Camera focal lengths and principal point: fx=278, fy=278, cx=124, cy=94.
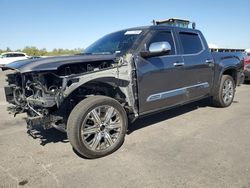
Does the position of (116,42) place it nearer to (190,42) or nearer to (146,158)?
(190,42)

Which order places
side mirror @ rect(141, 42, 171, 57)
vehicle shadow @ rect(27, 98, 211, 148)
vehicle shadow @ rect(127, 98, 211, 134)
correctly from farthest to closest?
1. vehicle shadow @ rect(127, 98, 211, 134)
2. vehicle shadow @ rect(27, 98, 211, 148)
3. side mirror @ rect(141, 42, 171, 57)

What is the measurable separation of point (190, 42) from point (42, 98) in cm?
337

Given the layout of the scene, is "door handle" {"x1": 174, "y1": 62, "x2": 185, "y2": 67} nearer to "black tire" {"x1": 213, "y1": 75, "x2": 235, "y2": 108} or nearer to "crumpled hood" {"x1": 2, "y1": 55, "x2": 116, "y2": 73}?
"crumpled hood" {"x1": 2, "y1": 55, "x2": 116, "y2": 73}

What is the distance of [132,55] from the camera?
4523mm

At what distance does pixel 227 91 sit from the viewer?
711 centimetres

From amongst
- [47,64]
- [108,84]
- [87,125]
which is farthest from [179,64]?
[47,64]

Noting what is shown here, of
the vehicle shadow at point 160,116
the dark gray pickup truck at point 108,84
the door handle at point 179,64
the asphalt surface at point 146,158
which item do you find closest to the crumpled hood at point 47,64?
the dark gray pickup truck at point 108,84

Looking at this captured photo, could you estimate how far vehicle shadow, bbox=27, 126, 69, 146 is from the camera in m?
4.88

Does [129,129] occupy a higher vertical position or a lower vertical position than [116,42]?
lower

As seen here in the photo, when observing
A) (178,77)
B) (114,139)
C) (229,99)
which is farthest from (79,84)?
(229,99)

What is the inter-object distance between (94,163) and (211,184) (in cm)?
158

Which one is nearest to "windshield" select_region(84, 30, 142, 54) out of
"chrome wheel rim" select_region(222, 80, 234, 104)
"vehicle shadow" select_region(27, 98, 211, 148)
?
"vehicle shadow" select_region(27, 98, 211, 148)

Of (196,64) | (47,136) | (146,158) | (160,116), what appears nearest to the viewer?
(146,158)

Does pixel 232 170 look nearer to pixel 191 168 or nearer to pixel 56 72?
pixel 191 168
